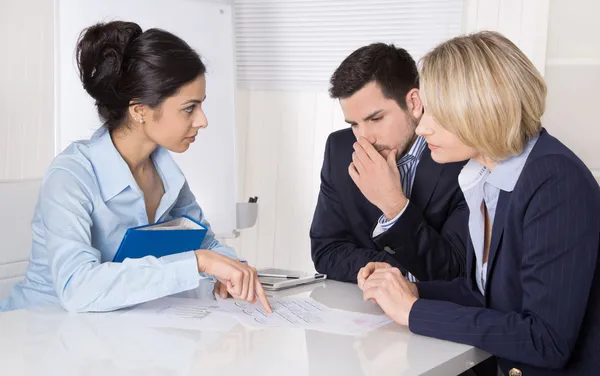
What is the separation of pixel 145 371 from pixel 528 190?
747 millimetres

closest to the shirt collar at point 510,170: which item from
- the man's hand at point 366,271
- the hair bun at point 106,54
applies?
the man's hand at point 366,271

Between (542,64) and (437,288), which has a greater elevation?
(542,64)

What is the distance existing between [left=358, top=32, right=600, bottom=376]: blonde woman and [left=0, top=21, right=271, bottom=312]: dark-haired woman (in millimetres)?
470

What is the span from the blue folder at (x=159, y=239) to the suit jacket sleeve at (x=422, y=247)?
55cm

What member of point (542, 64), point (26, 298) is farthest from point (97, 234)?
point (542, 64)

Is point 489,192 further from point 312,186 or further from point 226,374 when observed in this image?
point 312,186

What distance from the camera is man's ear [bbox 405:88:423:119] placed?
2295mm

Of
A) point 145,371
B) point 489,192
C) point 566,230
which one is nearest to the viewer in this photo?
point 145,371

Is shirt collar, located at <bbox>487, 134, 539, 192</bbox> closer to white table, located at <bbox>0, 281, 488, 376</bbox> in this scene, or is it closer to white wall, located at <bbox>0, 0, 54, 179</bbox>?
white table, located at <bbox>0, 281, 488, 376</bbox>

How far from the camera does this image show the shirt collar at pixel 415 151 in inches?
87.4

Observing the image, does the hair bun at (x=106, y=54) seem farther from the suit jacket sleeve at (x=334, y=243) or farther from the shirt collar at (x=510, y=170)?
the shirt collar at (x=510, y=170)

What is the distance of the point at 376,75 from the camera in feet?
7.39

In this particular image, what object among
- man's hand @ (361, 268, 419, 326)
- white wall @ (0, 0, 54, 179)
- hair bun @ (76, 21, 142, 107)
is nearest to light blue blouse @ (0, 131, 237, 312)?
hair bun @ (76, 21, 142, 107)

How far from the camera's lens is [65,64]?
2715 mm
